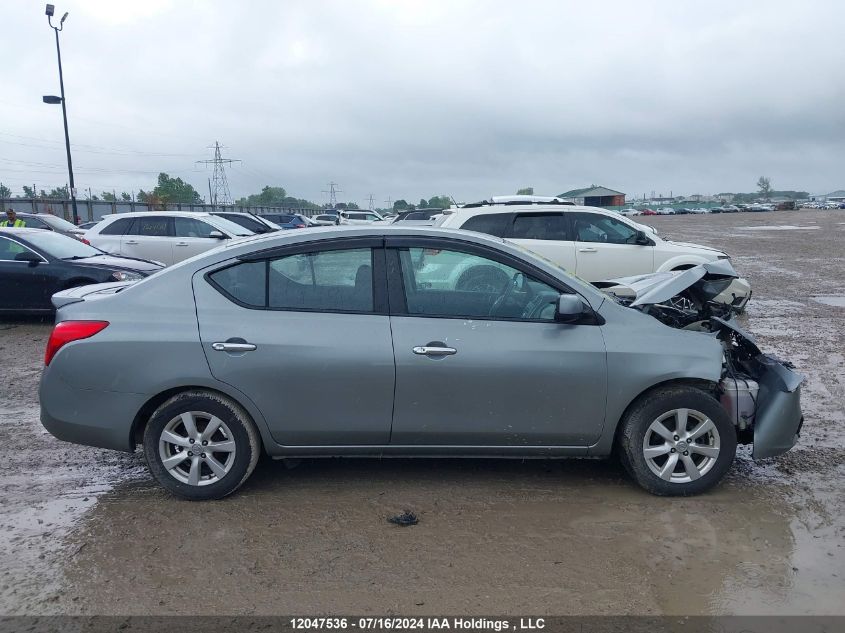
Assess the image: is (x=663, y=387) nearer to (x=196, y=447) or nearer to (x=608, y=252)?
(x=196, y=447)

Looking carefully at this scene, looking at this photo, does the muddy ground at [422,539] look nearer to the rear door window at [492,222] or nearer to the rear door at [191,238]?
the rear door window at [492,222]

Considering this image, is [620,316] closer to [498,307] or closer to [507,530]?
[498,307]

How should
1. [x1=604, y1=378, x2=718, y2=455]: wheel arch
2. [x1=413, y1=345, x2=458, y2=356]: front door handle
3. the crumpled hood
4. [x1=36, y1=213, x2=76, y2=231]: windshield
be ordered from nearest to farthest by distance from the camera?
[x1=413, y1=345, x2=458, y2=356]: front door handle
[x1=604, y1=378, x2=718, y2=455]: wheel arch
the crumpled hood
[x1=36, y1=213, x2=76, y2=231]: windshield

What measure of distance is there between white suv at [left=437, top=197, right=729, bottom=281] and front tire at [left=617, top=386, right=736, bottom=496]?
6.50 m

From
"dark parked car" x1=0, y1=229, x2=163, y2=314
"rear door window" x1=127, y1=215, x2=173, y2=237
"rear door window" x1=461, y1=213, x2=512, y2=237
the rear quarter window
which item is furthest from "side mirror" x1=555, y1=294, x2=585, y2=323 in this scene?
"rear door window" x1=127, y1=215, x2=173, y2=237

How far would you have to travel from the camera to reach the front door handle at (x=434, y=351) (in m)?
4.23

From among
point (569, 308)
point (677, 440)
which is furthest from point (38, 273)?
point (677, 440)

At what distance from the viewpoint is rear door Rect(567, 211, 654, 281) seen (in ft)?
35.3

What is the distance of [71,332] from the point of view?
14.2 ft

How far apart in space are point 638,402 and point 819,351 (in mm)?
5245

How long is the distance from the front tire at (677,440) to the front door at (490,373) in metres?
0.26

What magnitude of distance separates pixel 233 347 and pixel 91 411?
39.4 inches

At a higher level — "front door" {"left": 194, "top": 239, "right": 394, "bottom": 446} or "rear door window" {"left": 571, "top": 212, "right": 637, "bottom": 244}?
"rear door window" {"left": 571, "top": 212, "right": 637, "bottom": 244}

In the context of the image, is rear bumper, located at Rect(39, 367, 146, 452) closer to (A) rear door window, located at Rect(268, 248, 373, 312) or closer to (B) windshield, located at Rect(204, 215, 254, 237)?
(A) rear door window, located at Rect(268, 248, 373, 312)
